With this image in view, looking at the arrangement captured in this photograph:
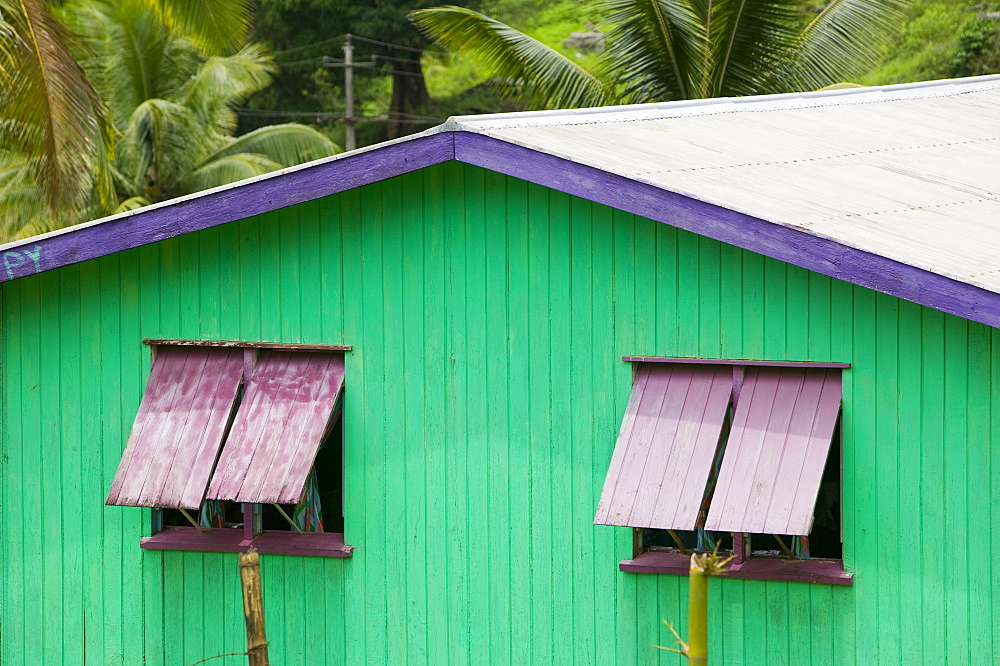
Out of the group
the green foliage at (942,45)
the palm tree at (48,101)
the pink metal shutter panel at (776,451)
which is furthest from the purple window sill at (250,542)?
the green foliage at (942,45)

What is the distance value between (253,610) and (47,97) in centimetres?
753

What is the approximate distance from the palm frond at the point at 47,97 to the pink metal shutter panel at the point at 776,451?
7060 millimetres

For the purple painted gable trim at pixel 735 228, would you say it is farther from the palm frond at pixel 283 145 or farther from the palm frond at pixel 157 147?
the palm frond at pixel 283 145

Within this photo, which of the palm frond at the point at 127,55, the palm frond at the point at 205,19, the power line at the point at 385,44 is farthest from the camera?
the power line at the point at 385,44

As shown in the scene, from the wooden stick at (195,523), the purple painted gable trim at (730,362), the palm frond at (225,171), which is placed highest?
the palm frond at (225,171)

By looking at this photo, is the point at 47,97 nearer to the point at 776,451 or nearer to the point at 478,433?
the point at 478,433

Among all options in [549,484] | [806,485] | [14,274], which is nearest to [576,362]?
[549,484]

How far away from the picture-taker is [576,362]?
7.27 meters

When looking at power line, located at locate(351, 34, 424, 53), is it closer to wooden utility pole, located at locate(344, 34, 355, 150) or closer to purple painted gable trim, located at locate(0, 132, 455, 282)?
wooden utility pole, located at locate(344, 34, 355, 150)

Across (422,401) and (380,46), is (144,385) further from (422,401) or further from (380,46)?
(380,46)

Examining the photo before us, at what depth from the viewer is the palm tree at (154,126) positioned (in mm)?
22344

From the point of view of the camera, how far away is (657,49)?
17.5 m

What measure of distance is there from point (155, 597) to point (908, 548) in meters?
4.05

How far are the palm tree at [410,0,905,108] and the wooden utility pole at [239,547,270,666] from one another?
12481 mm
